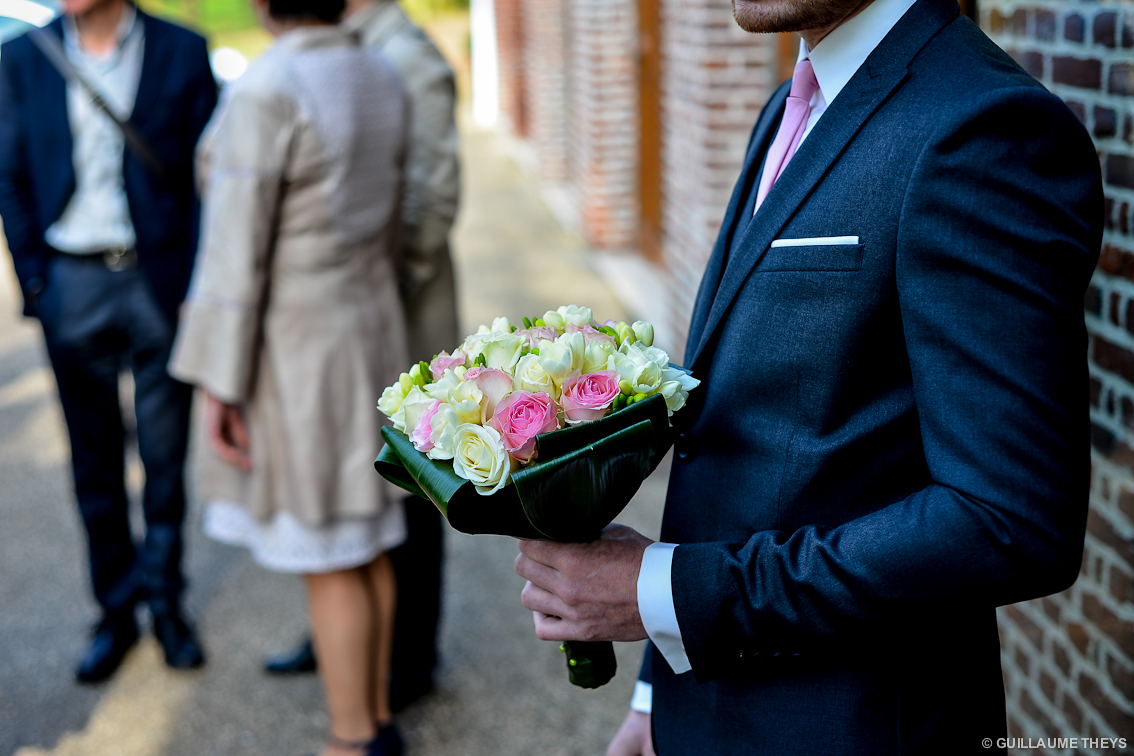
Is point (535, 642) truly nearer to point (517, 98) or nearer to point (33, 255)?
point (33, 255)

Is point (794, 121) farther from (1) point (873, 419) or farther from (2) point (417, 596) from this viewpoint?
(2) point (417, 596)

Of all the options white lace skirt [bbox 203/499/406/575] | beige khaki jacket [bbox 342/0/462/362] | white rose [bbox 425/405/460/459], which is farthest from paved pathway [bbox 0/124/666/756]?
white rose [bbox 425/405/460/459]

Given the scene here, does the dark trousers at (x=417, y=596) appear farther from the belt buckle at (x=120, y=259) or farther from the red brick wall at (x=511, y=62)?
the red brick wall at (x=511, y=62)

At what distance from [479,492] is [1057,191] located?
2.55 feet

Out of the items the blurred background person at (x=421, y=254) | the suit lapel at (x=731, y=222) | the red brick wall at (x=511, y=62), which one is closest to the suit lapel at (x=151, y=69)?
the blurred background person at (x=421, y=254)

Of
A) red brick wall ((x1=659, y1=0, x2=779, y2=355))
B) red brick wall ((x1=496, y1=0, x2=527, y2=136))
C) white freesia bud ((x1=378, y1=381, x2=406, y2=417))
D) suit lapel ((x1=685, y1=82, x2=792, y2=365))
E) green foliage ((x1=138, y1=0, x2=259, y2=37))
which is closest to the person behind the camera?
white freesia bud ((x1=378, y1=381, x2=406, y2=417))

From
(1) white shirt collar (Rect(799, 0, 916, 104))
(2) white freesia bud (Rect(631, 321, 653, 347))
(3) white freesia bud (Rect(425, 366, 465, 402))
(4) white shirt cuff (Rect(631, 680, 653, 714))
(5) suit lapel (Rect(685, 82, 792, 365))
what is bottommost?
(4) white shirt cuff (Rect(631, 680, 653, 714))

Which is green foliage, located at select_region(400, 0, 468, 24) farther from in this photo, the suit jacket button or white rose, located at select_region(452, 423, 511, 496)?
white rose, located at select_region(452, 423, 511, 496)

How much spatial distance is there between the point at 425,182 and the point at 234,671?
80.1 inches

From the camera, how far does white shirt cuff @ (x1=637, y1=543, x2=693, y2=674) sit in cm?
142

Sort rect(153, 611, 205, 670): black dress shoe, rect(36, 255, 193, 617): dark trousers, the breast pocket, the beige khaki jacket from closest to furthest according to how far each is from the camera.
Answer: the breast pocket → the beige khaki jacket → rect(36, 255, 193, 617): dark trousers → rect(153, 611, 205, 670): black dress shoe

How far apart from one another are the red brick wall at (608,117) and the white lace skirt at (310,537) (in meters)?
6.78

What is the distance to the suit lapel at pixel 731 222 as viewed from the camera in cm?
164

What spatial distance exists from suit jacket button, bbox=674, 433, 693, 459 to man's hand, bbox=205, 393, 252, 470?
6.14ft
